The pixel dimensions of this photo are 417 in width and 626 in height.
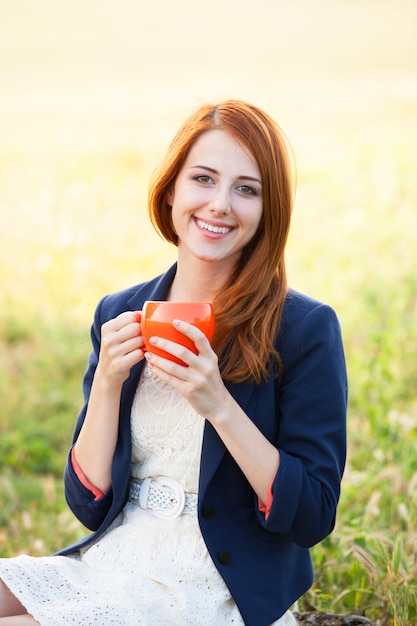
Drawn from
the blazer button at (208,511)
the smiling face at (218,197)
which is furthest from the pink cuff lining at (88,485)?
the smiling face at (218,197)

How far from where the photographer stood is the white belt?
268cm

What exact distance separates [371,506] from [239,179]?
1.88m

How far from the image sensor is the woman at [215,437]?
8.17 ft

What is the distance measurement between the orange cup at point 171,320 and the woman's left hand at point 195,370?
30 mm

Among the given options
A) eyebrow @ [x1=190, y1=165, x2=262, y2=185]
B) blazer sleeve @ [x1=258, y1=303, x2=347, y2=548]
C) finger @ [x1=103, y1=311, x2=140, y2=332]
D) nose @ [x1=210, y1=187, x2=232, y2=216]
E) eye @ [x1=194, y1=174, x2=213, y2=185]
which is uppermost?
eyebrow @ [x1=190, y1=165, x2=262, y2=185]

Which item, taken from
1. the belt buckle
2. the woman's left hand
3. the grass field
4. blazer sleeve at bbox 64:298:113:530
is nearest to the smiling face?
the woman's left hand

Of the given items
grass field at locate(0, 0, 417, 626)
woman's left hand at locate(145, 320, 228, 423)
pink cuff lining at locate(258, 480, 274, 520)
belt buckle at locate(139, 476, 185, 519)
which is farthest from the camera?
grass field at locate(0, 0, 417, 626)

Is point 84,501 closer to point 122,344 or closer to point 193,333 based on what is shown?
point 122,344

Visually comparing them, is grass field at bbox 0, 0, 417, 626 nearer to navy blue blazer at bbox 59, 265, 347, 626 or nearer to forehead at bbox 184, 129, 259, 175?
navy blue blazer at bbox 59, 265, 347, 626

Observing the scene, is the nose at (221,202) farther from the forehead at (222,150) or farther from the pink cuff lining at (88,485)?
the pink cuff lining at (88,485)

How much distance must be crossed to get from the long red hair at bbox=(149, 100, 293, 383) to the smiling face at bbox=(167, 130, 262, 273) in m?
0.03

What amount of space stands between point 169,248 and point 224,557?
6.47m

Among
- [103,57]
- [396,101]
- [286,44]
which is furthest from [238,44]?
[396,101]

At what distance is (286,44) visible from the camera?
676 inches
